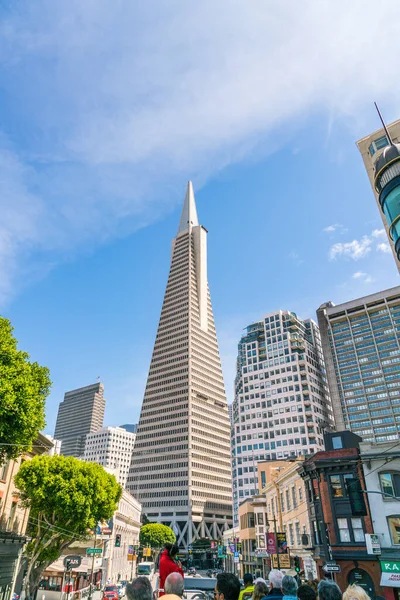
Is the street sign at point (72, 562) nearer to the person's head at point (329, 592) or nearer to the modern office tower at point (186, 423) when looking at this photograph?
the person's head at point (329, 592)

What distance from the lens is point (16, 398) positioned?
22.4 meters

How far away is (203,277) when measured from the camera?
7303 inches

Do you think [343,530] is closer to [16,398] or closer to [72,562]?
[72,562]

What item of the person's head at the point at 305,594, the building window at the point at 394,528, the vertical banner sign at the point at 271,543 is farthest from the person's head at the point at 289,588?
the vertical banner sign at the point at 271,543

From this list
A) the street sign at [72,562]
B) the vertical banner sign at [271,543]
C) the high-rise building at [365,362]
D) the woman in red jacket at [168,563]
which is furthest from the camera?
the high-rise building at [365,362]

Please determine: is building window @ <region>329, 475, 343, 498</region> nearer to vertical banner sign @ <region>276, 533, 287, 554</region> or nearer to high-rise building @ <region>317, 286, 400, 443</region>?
vertical banner sign @ <region>276, 533, 287, 554</region>

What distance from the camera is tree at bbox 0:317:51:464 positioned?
71.5 feet

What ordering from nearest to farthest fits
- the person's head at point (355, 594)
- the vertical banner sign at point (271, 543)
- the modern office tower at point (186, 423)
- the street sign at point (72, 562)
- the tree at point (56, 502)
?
the person's head at point (355, 594)
the street sign at point (72, 562)
the tree at point (56, 502)
the vertical banner sign at point (271, 543)
the modern office tower at point (186, 423)

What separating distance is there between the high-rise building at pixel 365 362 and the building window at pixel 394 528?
93.5 m

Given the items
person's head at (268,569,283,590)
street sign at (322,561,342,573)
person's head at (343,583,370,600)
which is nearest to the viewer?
person's head at (343,583,370,600)

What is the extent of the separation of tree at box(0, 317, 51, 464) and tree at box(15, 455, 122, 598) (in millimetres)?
10064

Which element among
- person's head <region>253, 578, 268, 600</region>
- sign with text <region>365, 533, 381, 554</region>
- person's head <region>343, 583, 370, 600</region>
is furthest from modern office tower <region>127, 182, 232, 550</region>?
person's head <region>343, 583, 370, 600</region>

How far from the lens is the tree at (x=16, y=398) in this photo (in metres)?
21.8

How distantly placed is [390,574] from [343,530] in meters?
4.55
